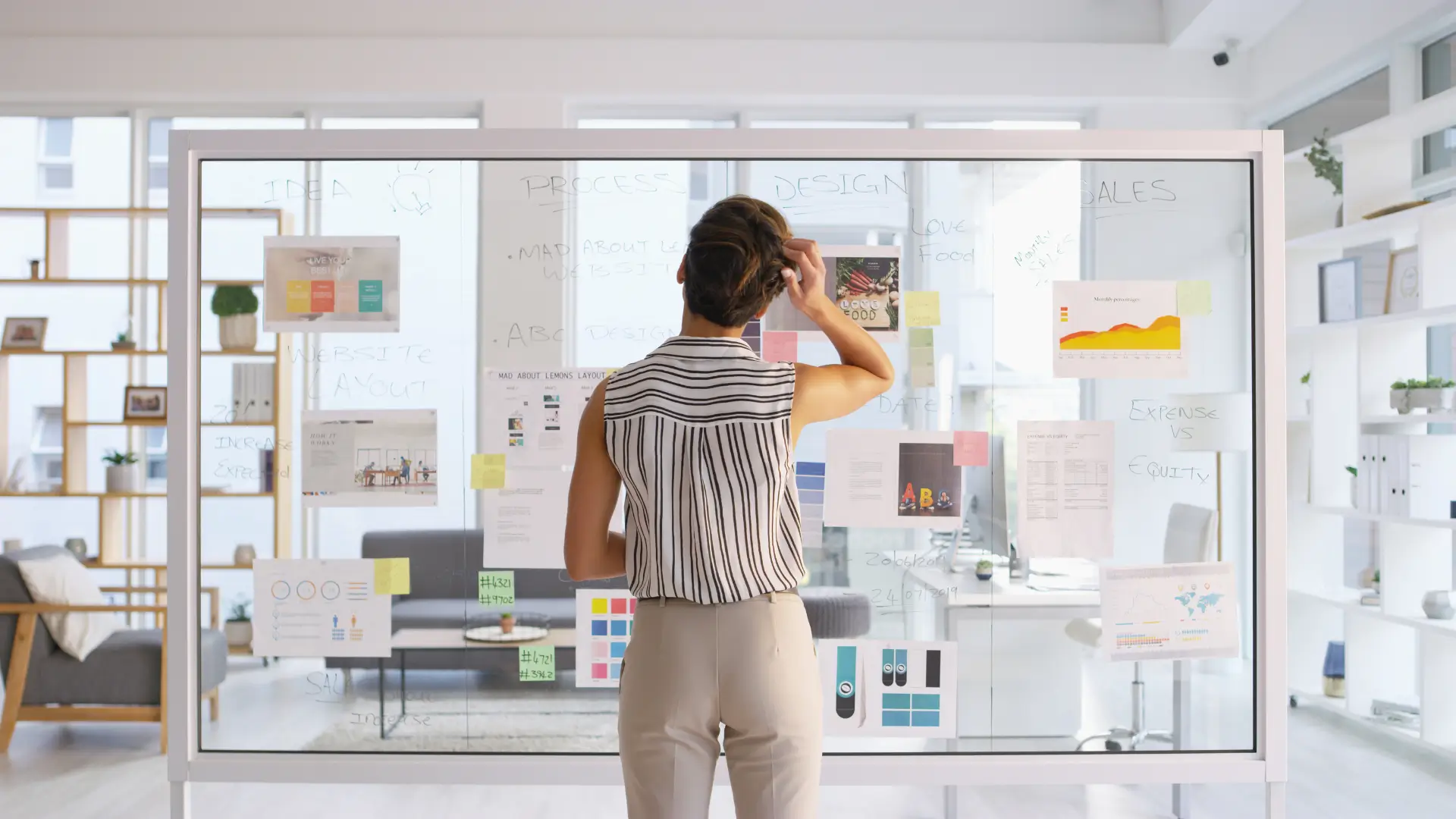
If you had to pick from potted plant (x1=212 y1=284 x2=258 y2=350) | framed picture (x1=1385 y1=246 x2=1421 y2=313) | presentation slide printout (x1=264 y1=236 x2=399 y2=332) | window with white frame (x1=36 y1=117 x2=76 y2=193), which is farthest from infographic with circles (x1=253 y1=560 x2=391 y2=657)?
window with white frame (x1=36 y1=117 x2=76 y2=193)

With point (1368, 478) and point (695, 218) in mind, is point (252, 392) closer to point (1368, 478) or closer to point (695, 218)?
point (695, 218)

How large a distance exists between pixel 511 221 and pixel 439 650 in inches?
41.9

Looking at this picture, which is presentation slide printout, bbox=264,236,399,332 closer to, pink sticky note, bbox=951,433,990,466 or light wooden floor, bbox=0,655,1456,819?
light wooden floor, bbox=0,655,1456,819

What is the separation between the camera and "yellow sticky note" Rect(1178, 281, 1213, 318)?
2398 millimetres

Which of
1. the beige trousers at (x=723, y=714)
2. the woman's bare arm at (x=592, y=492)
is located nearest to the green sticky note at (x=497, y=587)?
the woman's bare arm at (x=592, y=492)

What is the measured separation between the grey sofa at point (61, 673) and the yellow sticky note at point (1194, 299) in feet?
11.2

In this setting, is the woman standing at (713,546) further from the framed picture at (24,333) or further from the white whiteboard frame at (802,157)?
the framed picture at (24,333)

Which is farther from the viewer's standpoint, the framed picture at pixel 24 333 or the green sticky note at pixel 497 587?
the framed picture at pixel 24 333

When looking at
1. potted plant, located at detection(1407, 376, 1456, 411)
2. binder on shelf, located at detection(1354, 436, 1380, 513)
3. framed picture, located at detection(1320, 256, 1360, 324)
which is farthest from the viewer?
framed picture, located at detection(1320, 256, 1360, 324)

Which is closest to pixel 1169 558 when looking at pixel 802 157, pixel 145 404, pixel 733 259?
pixel 802 157

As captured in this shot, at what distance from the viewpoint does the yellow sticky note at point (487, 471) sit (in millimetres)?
2428

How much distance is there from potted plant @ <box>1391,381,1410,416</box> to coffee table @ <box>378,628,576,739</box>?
311 centimetres

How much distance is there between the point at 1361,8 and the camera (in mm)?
4066

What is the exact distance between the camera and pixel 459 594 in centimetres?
248
